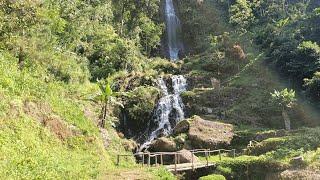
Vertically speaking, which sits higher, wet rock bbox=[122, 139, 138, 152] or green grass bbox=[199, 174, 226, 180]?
wet rock bbox=[122, 139, 138, 152]

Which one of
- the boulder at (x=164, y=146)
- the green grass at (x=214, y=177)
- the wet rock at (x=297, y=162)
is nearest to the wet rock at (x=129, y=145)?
the boulder at (x=164, y=146)

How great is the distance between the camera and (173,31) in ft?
182

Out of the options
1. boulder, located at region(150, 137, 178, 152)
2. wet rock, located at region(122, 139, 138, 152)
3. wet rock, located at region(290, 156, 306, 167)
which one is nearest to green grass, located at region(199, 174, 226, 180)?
wet rock, located at region(290, 156, 306, 167)

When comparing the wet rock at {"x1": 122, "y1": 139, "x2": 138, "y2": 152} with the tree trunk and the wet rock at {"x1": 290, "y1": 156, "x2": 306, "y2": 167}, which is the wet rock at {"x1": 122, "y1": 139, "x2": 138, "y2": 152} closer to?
the wet rock at {"x1": 290, "y1": 156, "x2": 306, "y2": 167}

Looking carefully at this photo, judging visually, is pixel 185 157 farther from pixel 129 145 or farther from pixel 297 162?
pixel 297 162

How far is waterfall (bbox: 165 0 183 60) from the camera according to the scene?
52969 millimetres

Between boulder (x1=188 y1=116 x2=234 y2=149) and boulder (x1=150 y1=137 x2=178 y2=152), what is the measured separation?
1958 millimetres

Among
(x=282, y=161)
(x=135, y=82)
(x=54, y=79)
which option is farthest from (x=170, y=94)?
(x=282, y=161)

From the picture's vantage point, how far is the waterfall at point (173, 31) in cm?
5297

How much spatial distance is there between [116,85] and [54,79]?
11799 mm

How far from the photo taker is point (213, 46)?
46000 millimetres

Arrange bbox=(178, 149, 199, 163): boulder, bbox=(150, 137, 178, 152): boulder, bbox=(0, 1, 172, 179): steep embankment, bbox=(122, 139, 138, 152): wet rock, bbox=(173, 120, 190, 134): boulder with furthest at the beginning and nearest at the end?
bbox=(173, 120, 190, 134): boulder < bbox=(122, 139, 138, 152): wet rock < bbox=(150, 137, 178, 152): boulder < bbox=(178, 149, 199, 163): boulder < bbox=(0, 1, 172, 179): steep embankment

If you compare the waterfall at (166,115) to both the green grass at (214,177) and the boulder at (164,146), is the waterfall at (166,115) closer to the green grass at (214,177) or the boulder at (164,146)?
the boulder at (164,146)

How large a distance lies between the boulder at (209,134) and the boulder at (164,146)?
1.96m
